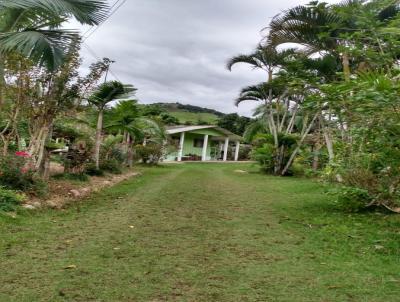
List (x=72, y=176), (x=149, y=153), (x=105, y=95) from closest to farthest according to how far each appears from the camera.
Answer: (x=72, y=176), (x=105, y=95), (x=149, y=153)

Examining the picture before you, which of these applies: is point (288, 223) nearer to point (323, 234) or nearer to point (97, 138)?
point (323, 234)

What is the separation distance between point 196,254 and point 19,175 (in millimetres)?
4555

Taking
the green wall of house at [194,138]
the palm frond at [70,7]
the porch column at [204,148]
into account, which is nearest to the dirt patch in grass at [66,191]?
the palm frond at [70,7]

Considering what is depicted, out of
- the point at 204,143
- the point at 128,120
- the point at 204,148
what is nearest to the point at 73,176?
the point at 128,120

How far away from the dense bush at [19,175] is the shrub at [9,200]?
0.67 metres

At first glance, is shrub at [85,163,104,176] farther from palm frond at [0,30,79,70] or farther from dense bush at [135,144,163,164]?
dense bush at [135,144,163,164]

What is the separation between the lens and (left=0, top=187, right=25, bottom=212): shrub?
675 cm

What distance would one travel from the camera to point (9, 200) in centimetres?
704

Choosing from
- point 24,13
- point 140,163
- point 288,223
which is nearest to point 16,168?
point 24,13

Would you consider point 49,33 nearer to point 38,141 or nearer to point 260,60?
point 38,141

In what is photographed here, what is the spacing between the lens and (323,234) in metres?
6.61

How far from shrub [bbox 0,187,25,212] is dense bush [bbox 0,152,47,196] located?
668 millimetres

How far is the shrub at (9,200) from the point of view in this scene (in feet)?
22.1

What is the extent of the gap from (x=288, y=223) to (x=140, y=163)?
18.5m
